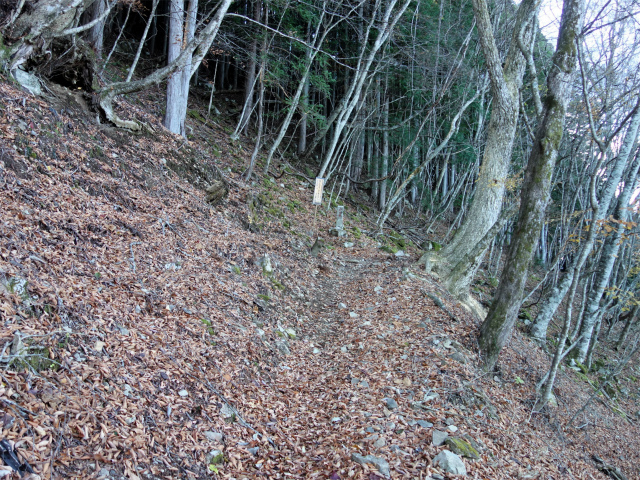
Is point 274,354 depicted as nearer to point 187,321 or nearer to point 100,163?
point 187,321

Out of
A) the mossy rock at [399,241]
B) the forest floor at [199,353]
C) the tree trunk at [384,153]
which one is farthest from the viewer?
the tree trunk at [384,153]

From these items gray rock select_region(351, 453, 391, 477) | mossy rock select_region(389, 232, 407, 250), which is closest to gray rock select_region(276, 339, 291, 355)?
gray rock select_region(351, 453, 391, 477)

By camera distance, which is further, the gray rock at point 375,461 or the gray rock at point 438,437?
the gray rock at point 438,437

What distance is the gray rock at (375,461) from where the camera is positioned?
335cm

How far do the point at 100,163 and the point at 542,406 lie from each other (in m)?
7.68

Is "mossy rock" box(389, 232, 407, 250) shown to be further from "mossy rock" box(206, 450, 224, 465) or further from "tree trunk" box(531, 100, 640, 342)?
"mossy rock" box(206, 450, 224, 465)

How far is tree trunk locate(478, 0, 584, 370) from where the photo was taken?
535 centimetres

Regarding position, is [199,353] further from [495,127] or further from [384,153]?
[384,153]

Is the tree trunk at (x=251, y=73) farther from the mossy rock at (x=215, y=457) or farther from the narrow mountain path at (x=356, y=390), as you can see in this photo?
the mossy rock at (x=215, y=457)

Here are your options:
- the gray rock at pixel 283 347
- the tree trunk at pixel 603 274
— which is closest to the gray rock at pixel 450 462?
the gray rock at pixel 283 347

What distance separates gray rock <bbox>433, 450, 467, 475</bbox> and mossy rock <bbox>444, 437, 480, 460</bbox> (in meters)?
0.12

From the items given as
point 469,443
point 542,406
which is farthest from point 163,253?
point 542,406

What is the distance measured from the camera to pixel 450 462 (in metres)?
3.45

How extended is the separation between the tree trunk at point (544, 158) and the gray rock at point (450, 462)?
2.84 metres
